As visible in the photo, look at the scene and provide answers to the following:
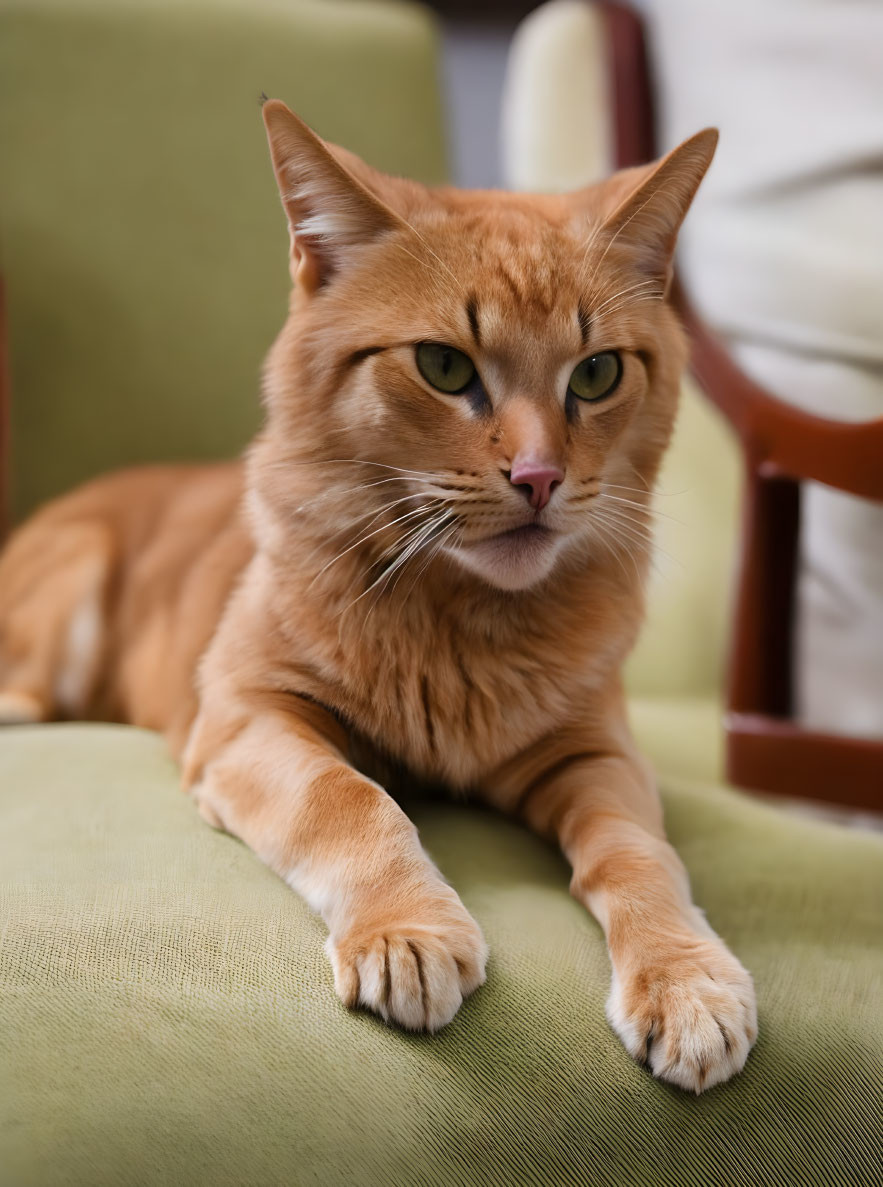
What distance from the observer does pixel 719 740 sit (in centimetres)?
172

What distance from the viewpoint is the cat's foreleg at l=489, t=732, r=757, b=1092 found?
807 mm

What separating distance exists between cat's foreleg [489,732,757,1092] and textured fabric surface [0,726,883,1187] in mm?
25

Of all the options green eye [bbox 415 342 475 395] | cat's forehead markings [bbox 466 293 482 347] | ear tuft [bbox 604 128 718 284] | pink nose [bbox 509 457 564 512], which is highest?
ear tuft [bbox 604 128 718 284]

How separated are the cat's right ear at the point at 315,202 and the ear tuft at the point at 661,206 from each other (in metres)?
0.23

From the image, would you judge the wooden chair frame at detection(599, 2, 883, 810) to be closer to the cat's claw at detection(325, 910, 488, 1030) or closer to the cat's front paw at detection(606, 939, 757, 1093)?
the cat's front paw at detection(606, 939, 757, 1093)

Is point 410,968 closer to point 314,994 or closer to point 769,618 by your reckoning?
point 314,994

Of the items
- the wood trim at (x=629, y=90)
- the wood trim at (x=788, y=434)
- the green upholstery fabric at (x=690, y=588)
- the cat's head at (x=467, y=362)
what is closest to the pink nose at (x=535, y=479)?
the cat's head at (x=467, y=362)

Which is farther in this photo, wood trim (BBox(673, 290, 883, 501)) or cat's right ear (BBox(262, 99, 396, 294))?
wood trim (BBox(673, 290, 883, 501))

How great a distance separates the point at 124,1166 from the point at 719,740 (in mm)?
1205

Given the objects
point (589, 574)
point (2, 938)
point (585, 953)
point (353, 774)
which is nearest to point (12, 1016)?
point (2, 938)

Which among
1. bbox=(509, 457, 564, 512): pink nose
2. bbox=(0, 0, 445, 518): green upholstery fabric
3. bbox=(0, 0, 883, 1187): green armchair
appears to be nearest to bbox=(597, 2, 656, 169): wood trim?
bbox=(0, 0, 445, 518): green upholstery fabric

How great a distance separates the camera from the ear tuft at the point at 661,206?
103 centimetres

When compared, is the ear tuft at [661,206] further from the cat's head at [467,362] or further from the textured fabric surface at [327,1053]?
the textured fabric surface at [327,1053]

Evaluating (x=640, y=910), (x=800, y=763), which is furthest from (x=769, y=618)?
(x=640, y=910)
